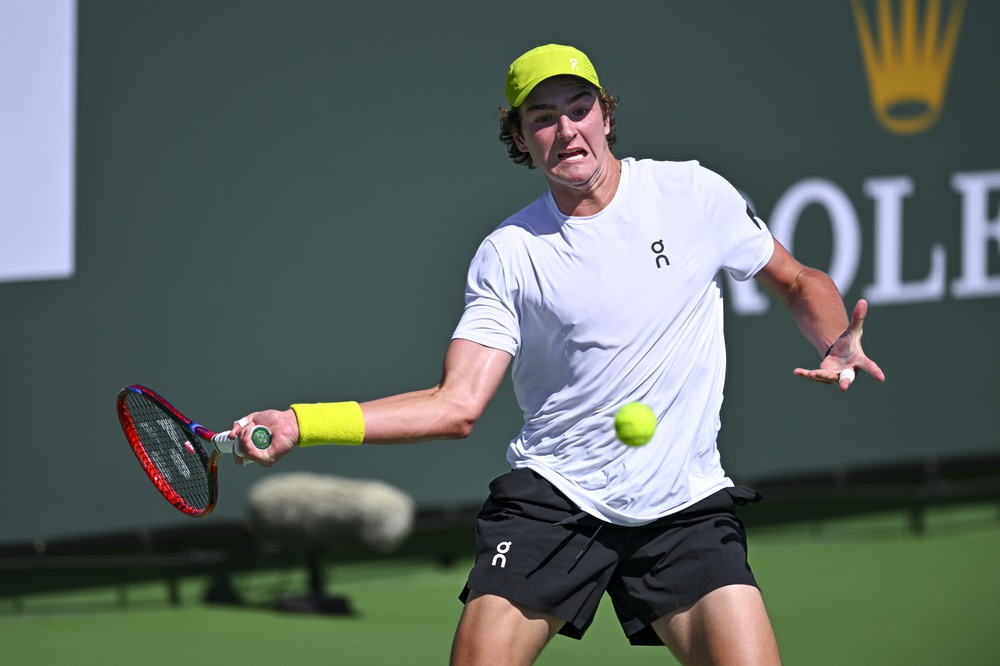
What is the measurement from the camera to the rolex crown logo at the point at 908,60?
265 inches

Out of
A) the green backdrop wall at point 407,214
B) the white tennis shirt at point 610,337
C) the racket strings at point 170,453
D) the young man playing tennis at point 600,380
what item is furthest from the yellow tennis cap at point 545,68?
the green backdrop wall at point 407,214

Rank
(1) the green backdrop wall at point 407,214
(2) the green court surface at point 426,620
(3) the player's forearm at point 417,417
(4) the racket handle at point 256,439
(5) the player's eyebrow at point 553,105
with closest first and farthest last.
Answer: (4) the racket handle at point 256,439, (3) the player's forearm at point 417,417, (5) the player's eyebrow at point 553,105, (2) the green court surface at point 426,620, (1) the green backdrop wall at point 407,214

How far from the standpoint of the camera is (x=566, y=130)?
125 inches

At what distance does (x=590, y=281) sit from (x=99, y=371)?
107 inches

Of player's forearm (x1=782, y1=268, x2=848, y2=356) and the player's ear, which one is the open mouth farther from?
player's forearm (x1=782, y1=268, x2=848, y2=356)

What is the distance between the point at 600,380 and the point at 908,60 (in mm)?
4222

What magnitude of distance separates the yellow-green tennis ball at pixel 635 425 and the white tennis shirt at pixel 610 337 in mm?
118

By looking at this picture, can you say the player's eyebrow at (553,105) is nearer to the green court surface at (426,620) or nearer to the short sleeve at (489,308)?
the short sleeve at (489,308)

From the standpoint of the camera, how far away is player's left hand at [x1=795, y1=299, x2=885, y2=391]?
2986mm

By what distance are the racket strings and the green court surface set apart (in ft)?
5.86

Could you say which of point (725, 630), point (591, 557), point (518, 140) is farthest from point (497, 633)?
point (518, 140)

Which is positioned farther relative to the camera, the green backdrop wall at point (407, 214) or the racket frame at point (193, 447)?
the green backdrop wall at point (407, 214)

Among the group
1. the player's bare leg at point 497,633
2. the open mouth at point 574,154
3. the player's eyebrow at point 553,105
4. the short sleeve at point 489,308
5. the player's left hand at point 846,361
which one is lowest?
the player's bare leg at point 497,633

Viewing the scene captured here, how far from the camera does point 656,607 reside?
3156 millimetres
